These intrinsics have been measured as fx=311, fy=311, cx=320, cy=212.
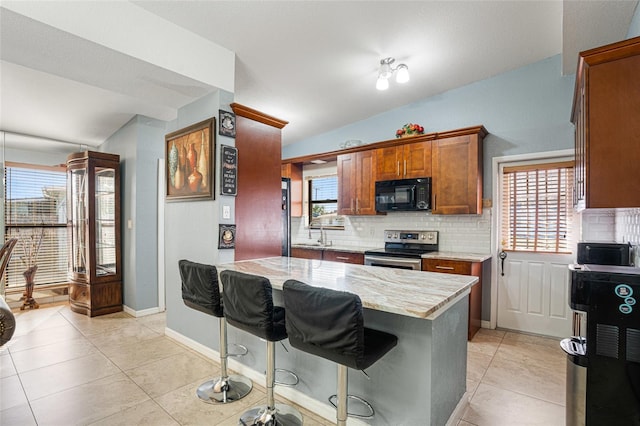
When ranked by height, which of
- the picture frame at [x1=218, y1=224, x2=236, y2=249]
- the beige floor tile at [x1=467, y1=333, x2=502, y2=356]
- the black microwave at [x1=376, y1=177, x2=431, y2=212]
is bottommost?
the beige floor tile at [x1=467, y1=333, x2=502, y2=356]

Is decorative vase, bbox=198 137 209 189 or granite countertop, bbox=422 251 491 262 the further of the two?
granite countertop, bbox=422 251 491 262

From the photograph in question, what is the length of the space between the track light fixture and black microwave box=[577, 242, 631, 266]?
2.13m

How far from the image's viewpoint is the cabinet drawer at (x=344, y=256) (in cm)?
423

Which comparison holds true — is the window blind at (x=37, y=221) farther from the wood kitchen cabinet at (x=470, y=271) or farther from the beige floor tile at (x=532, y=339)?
the beige floor tile at (x=532, y=339)

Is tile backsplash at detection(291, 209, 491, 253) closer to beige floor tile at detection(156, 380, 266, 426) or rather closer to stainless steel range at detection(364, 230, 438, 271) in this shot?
stainless steel range at detection(364, 230, 438, 271)

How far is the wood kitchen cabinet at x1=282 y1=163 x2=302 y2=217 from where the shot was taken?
17.9ft

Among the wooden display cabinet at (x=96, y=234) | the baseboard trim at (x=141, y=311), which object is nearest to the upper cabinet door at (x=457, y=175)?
the baseboard trim at (x=141, y=311)

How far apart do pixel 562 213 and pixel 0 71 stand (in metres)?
5.73

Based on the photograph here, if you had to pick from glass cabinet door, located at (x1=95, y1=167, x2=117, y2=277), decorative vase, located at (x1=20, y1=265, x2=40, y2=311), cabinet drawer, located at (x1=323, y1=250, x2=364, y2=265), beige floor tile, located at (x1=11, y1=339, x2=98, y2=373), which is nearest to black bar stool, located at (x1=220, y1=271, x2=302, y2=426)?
beige floor tile, located at (x1=11, y1=339, x2=98, y2=373)

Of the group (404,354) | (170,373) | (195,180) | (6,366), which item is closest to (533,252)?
(404,354)

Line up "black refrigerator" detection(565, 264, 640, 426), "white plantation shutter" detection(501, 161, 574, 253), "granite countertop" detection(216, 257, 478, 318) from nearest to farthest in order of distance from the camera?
1. "black refrigerator" detection(565, 264, 640, 426)
2. "granite countertop" detection(216, 257, 478, 318)
3. "white plantation shutter" detection(501, 161, 574, 253)

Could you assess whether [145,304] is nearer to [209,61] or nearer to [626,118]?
[209,61]

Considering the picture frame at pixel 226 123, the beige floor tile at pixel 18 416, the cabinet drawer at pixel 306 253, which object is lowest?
the beige floor tile at pixel 18 416

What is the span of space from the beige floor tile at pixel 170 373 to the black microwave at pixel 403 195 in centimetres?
278
